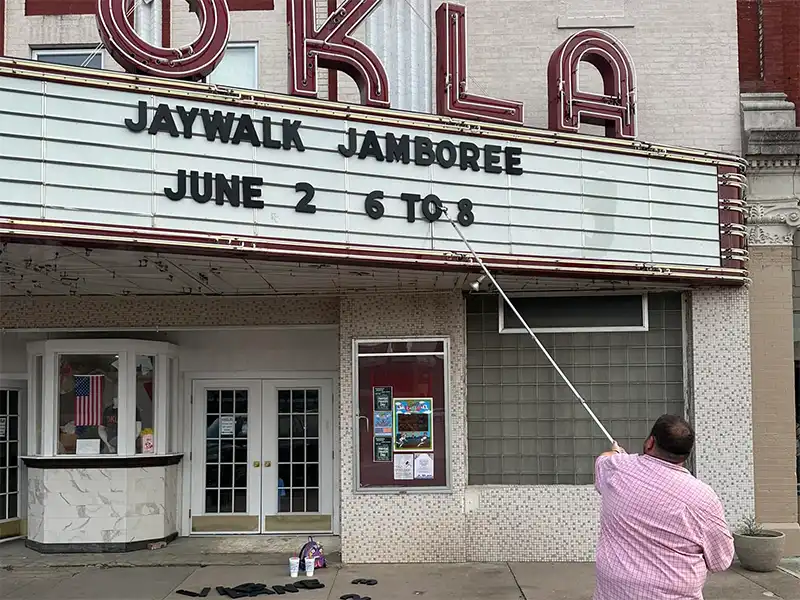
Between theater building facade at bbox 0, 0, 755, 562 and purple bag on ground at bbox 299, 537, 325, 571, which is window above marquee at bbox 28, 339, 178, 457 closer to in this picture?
theater building facade at bbox 0, 0, 755, 562

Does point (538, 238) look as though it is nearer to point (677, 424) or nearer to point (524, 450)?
point (524, 450)

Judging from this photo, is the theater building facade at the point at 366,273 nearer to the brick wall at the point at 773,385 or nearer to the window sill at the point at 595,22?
the window sill at the point at 595,22

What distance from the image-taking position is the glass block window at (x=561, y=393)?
10.6 meters

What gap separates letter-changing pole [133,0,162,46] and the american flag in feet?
13.4

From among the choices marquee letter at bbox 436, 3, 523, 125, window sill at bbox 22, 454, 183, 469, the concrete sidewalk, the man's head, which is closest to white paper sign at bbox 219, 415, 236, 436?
window sill at bbox 22, 454, 183, 469

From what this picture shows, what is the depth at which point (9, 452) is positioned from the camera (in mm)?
11898

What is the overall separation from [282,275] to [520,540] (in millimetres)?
3889

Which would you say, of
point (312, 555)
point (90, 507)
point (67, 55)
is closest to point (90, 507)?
point (90, 507)

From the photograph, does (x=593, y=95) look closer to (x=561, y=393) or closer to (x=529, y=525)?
(x=561, y=393)

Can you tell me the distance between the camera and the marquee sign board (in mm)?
7648

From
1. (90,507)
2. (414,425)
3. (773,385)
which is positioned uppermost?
(773,385)

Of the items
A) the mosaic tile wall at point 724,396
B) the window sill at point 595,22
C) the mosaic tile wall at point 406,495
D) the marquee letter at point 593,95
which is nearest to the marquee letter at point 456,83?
the marquee letter at point 593,95

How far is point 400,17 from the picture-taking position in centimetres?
1114

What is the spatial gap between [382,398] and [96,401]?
3.53 m
